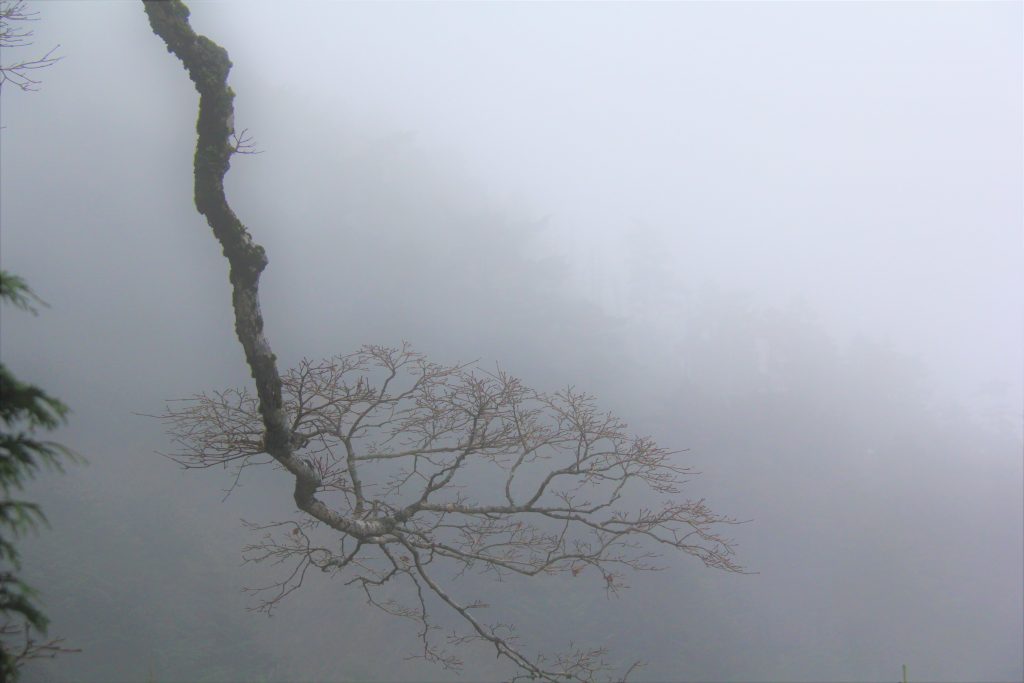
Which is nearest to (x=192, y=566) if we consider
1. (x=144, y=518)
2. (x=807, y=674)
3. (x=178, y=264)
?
(x=144, y=518)

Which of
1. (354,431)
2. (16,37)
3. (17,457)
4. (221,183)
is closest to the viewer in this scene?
(17,457)

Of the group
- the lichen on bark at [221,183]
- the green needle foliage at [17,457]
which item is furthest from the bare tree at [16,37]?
the green needle foliage at [17,457]

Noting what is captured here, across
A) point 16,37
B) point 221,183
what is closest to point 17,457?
point 221,183

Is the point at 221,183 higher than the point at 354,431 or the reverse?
higher

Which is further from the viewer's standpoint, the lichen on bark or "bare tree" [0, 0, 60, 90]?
"bare tree" [0, 0, 60, 90]

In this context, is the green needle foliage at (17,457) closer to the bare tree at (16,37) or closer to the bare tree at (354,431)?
the bare tree at (354,431)

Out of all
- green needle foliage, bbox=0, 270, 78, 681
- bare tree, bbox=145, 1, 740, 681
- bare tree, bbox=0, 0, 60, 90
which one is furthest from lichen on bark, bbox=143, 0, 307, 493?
green needle foliage, bbox=0, 270, 78, 681

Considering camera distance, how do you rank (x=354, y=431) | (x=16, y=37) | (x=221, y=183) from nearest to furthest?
(x=221, y=183) < (x=16, y=37) < (x=354, y=431)

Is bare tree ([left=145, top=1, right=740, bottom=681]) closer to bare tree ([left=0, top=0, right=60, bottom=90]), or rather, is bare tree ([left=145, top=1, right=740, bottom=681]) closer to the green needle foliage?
bare tree ([left=0, top=0, right=60, bottom=90])

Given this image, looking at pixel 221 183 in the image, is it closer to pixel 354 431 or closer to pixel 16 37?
pixel 354 431

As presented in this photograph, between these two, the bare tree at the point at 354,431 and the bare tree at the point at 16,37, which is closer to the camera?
the bare tree at the point at 354,431

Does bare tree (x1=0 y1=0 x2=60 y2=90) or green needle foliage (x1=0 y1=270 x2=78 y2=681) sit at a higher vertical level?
bare tree (x1=0 y1=0 x2=60 y2=90)

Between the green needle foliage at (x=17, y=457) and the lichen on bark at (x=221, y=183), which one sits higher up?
the lichen on bark at (x=221, y=183)

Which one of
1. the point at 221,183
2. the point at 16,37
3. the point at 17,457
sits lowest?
the point at 17,457
